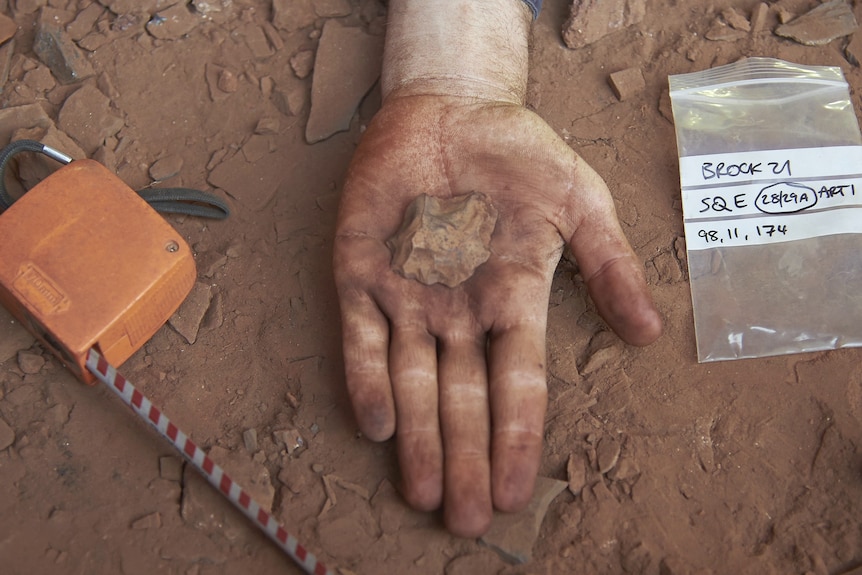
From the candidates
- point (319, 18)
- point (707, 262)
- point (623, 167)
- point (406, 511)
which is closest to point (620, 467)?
point (406, 511)

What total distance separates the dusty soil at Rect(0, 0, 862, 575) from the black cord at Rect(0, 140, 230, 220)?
0.05m

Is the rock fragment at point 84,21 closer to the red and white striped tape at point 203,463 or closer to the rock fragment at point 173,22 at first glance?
the rock fragment at point 173,22

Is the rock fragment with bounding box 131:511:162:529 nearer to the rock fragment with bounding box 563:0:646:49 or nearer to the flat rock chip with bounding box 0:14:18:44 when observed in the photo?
the flat rock chip with bounding box 0:14:18:44

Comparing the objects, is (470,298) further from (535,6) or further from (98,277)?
(535,6)

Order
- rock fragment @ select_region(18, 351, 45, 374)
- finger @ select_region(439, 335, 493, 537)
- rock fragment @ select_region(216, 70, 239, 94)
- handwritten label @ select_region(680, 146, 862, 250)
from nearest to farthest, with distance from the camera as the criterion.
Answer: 1. finger @ select_region(439, 335, 493, 537)
2. rock fragment @ select_region(18, 351, 45, 374)
3. handwritten label @ select_region(680, 146, 862, 250)
4. rock fragment @ select_region(216, 70, 239, 94)

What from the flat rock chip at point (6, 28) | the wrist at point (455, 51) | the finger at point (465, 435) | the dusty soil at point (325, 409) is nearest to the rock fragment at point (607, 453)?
the dusty soil at point (325, 409)

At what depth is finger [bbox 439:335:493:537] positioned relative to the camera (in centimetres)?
177

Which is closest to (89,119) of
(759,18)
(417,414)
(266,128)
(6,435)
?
(266,128)

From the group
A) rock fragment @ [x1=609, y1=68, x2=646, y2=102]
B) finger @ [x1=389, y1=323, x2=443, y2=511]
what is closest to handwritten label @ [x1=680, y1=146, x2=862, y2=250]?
rock fragment @ [x1=609, y1=68, x2=646, y2=102]

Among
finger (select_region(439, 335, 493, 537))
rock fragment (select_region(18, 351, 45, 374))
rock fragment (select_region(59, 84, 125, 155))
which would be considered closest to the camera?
finger (select_region(439, 335, 493, 537))

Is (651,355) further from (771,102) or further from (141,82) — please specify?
(141,82)

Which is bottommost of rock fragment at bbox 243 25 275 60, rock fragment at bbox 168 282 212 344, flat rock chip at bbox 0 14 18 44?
rock fragment at bbox 168 282 212 344

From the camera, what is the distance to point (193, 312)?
2174 mm

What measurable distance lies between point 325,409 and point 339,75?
1110 millimetres
